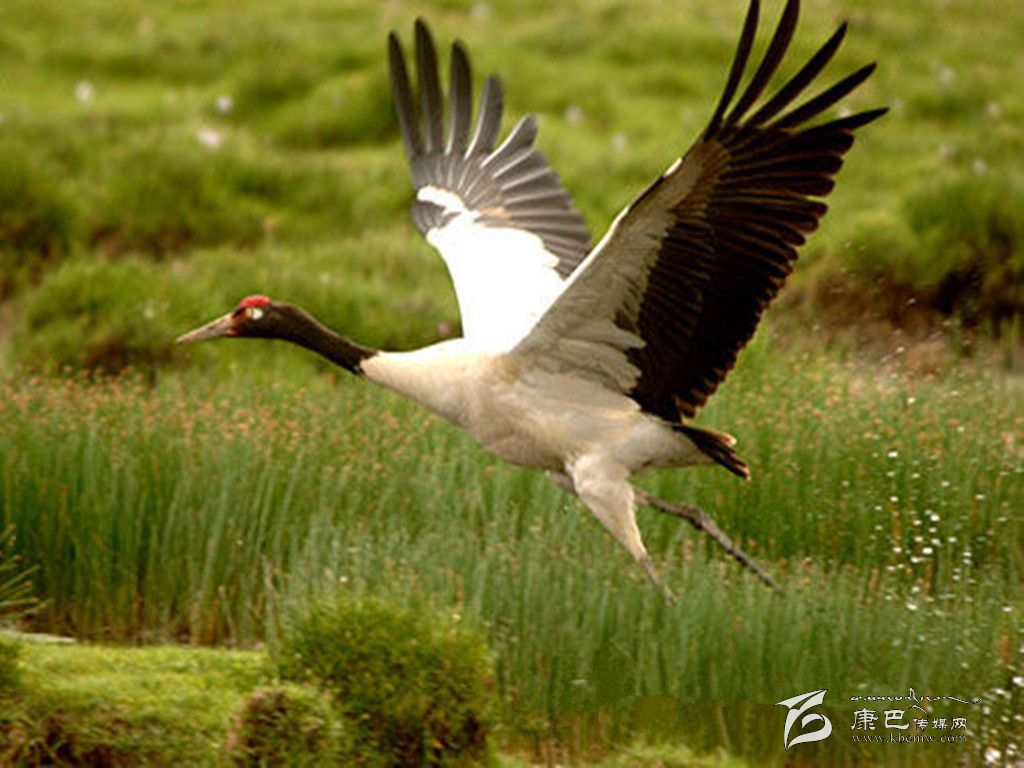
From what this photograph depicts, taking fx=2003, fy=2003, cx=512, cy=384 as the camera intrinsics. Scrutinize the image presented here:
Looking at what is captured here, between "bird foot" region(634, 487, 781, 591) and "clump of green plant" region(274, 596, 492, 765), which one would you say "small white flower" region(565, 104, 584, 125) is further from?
"clump of green plant" region(274, 596, 492, 765)

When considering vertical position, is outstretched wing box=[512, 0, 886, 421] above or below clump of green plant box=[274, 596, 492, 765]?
above

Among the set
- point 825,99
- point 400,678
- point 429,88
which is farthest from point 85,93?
point 400,678

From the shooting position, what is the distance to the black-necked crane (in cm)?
546

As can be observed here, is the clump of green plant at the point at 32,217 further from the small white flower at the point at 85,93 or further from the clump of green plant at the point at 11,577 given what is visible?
the clump of green plant at the point at 11,577

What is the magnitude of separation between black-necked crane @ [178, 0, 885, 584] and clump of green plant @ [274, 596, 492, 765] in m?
1.16

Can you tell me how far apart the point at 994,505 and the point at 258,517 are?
97.8 inches

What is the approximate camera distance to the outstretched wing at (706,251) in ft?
17.6

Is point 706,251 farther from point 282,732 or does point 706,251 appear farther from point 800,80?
point 282,732

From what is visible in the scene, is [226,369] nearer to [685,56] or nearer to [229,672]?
[229,672]

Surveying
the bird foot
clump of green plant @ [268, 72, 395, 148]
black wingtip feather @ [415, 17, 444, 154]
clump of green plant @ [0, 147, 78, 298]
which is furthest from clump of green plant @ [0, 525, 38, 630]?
clump of green plant @ [268, 72, 395, 148]

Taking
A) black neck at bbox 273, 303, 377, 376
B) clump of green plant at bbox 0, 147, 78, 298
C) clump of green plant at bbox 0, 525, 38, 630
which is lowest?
clump of green plant at bbox 0, 525, 38, 630

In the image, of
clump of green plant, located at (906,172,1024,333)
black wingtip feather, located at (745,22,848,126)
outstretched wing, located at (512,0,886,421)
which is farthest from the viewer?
clump of green plant, located at (906,172,1024,333)

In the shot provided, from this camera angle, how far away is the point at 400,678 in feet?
16.1

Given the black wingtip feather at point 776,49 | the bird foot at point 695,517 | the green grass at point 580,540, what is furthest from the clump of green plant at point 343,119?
the black wingtip feather at point 776,49
